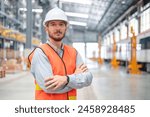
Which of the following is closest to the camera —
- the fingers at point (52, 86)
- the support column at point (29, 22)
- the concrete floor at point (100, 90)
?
the fingers at point (52, 86)

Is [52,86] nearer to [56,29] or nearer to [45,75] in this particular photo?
[45,75]

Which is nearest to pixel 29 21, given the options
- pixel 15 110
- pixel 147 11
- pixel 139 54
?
pixel 139 54

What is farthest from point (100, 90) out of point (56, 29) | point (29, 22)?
point (29, 22)

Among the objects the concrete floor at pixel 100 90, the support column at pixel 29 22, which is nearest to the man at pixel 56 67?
the concrete floor at pixel 100 90

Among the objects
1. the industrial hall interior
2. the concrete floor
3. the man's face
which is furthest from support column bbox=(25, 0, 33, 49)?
the man's face

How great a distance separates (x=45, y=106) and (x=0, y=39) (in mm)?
18188

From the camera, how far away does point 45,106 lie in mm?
1932

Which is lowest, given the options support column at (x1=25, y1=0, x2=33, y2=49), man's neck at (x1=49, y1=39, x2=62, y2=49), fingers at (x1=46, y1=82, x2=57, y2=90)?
fingers at (x1=46, y1=82, x2=57, y2=90)

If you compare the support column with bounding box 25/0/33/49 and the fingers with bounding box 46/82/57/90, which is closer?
the fingers with bounding box 46/82/57/90

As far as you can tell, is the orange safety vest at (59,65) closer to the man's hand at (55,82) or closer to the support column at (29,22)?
the man's hand at (55,82)

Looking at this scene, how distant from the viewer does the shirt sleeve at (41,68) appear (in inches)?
68.6

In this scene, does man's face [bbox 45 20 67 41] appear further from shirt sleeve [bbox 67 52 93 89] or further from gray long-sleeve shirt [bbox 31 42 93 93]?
shirt sleeve [bbox 67 52 93 89]

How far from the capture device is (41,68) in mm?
1754

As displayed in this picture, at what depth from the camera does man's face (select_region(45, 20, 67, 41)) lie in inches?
70.9
